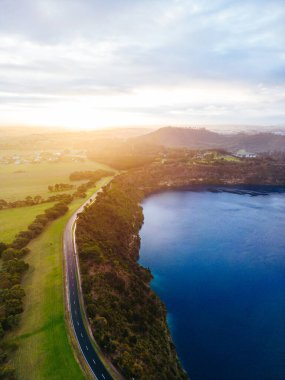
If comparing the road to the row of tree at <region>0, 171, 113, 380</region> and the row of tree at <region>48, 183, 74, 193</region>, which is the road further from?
the row of tree at <region>48, 183, 74, 193</region>

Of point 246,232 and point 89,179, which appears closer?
point 246,232

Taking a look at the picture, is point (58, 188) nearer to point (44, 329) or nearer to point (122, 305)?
point (122, 305)

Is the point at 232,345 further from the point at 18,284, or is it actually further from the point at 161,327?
the point at 18,284

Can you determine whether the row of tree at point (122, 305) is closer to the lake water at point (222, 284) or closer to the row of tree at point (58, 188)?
the lake water at point (222, 284)

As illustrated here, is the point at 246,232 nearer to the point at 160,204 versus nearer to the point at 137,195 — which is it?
the point at 160,204

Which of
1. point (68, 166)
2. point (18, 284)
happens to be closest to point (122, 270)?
point (18, 284)

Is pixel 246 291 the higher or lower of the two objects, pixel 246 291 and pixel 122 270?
the lower

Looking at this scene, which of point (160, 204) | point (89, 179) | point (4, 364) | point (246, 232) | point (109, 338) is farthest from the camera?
point (89, 179)

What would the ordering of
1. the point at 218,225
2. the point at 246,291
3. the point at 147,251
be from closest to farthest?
the point at 246,291 < the point at 147,251 < the point at 218,225
